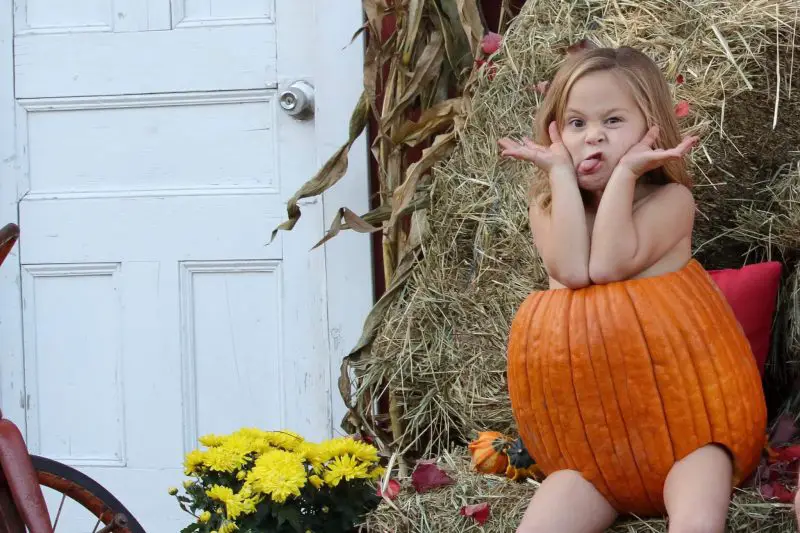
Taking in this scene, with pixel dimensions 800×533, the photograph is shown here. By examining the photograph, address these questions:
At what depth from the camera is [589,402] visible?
1.79 metres

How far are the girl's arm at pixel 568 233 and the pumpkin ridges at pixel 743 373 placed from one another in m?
0.22

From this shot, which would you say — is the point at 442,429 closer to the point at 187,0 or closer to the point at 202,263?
the point at 202,263

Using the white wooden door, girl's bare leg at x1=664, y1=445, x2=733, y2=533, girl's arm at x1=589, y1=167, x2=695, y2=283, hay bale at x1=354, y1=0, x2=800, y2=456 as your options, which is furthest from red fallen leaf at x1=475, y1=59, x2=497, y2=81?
girl's bare leg at x1=664, y1=445, x2=733, y2=533

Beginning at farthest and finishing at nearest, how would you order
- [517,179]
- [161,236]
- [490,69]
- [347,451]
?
[161,236] < [490,69] < [517,179] < [347,451]

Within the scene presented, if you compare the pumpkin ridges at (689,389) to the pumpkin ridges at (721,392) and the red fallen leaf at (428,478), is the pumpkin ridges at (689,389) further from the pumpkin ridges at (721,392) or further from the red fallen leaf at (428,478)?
the red fallen leaf at (428,478)

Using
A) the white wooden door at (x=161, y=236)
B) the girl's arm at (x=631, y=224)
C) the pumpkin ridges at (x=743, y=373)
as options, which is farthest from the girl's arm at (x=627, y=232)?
the white wooden door at (x=161, y=236)

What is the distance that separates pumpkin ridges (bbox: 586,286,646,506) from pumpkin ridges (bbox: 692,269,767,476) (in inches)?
7.3

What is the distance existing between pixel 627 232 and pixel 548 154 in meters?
0.21

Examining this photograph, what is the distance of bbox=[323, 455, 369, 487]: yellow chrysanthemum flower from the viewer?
2.05 metres

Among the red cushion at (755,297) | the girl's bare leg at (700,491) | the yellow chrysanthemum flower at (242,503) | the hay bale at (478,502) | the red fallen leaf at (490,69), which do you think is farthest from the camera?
the red fallen leaf at (490,69)

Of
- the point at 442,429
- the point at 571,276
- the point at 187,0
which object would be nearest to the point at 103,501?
the point at 442,429

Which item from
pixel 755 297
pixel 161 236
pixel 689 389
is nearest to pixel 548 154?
pixel 689 389

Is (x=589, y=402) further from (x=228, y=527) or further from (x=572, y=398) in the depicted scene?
(x=228, y=527)

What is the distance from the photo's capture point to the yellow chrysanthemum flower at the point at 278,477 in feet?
6.40
